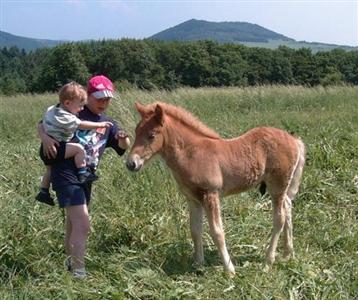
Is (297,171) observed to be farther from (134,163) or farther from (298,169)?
(134,163)

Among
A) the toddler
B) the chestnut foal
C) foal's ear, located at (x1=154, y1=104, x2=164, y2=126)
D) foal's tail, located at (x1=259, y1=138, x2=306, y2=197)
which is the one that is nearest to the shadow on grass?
the chestnut foal

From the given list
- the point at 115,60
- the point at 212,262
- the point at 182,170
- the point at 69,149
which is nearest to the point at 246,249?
the point at 212,262

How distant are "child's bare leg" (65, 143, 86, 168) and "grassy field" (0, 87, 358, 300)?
34.8 inches

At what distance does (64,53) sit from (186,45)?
11205 millimetres

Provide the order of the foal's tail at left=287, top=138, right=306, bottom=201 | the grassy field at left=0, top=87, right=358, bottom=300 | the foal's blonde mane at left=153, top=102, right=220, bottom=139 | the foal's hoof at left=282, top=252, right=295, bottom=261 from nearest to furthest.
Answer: the grassy field at left=0, top=87, right=358, bottom=300 → the foal's blonde mane at left=153, top=102, right=220, bottom=139 → the foal's hoof at left=282, top=252, right=295, bottom=261 → the foal's tail at left=287, top=138, right=306, bottom=201

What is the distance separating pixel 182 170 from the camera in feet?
13.7

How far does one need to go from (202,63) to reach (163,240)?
123 ft

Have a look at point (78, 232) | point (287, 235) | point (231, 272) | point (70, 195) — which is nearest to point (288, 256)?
point (287, 235)

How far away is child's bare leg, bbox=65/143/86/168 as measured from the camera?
13.4ft

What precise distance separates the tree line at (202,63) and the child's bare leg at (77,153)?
100ft

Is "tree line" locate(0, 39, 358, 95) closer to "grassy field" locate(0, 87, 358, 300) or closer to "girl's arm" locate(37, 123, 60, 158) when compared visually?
"grassy field" locate(0, 87, 358, 300)

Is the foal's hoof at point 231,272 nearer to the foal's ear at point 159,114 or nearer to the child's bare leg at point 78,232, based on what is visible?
the child's bare leg at point 78,232

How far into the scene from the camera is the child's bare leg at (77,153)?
4078mm

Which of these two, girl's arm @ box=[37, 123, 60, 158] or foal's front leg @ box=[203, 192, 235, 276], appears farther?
foal's front leg @ box=[203, 192, 235, 276]
